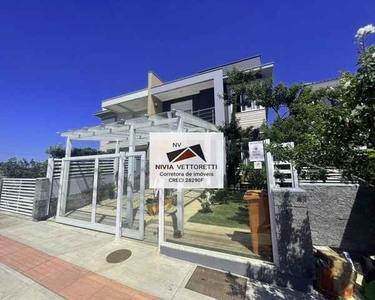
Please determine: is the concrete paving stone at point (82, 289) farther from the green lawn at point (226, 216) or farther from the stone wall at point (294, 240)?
the stone wall at point (294, 240)

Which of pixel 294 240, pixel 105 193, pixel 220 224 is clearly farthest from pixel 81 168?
pixel 294 240

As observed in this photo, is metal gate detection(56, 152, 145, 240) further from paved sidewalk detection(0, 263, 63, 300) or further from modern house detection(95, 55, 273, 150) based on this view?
modern house detection(95, 55, 273, 150)

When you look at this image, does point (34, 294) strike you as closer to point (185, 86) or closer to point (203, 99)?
point (185, 86)

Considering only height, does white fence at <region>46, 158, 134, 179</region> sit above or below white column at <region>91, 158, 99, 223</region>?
above

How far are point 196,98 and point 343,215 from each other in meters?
12.3

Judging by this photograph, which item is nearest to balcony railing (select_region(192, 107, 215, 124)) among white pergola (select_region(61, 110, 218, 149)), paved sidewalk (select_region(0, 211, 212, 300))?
white pergola (select_region(61, 110, 218, 149))

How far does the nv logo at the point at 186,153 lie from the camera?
564cm

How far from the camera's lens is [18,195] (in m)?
8.81

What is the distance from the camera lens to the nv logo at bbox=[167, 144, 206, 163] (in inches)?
222

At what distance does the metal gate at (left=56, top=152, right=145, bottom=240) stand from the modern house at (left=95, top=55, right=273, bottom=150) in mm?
5362

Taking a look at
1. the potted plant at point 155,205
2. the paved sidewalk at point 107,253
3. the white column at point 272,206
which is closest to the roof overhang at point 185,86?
the potted plant at point 155,205

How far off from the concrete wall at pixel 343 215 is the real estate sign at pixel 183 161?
2.86 m

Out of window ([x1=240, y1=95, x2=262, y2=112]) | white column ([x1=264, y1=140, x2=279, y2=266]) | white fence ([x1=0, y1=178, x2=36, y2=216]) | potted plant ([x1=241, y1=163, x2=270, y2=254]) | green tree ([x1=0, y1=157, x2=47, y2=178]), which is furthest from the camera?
window ([x1=240, y1=95, x2=262, y2=112])

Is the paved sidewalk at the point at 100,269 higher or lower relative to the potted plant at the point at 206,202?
lower
